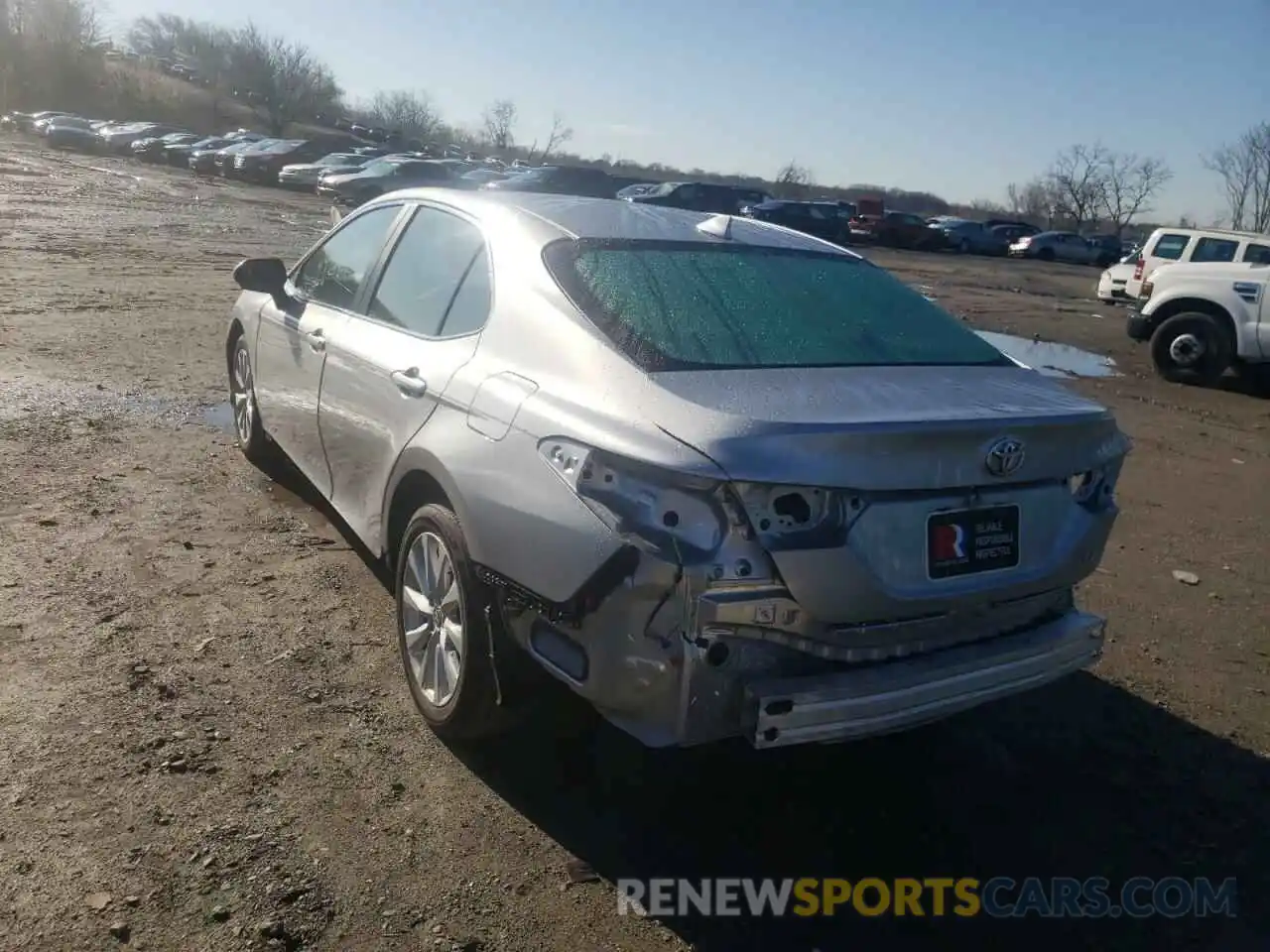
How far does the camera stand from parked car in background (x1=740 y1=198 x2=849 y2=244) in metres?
36.5

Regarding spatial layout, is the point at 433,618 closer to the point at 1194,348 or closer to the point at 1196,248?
the point at 1194,348

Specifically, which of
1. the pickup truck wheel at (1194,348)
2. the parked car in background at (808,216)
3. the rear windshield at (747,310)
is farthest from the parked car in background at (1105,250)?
the rear windshield at (747,310)

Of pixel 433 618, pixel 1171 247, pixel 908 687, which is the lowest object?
pixel 433 618

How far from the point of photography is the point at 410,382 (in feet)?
12.2

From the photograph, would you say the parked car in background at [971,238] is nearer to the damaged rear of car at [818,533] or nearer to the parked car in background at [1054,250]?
the parked car in background at [1054,250]

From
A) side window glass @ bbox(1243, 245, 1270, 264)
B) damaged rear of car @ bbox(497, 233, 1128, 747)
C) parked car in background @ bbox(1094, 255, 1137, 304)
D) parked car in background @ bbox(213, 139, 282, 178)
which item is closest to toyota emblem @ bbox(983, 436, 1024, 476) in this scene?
damaged rear of car @ bbox(497, 233, 1128, 747)

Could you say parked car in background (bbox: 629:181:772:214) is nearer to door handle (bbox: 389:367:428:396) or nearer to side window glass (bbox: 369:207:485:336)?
side window glass (bbox: 369:207:485:336)

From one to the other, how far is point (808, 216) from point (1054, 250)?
15.9 metres

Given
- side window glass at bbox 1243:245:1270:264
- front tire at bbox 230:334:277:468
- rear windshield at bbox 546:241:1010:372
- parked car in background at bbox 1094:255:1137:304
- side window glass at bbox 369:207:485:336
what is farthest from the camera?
parked car in background at bbox 1094:255:1137:304

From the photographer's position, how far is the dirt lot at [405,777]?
2.76 meters

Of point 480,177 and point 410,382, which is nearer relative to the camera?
point 410,382

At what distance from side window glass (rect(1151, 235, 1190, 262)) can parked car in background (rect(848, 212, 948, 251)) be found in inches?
990

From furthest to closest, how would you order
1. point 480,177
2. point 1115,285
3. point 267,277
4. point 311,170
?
point 311,170, point 480,177, point 1115,285, point 267,277

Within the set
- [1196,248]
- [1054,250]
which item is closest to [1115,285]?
[1196,248]
